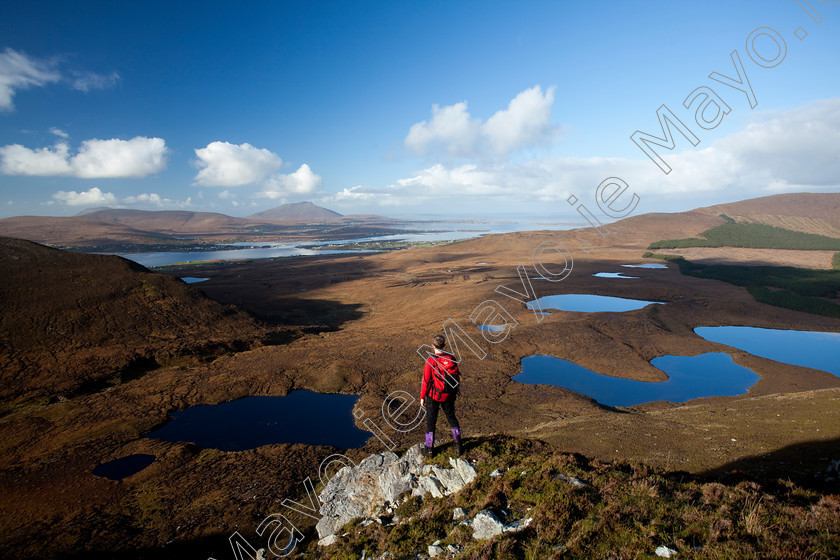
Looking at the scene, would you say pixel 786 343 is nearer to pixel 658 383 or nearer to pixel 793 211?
pixel 658 383

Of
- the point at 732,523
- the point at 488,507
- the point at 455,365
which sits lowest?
the point at 488,507

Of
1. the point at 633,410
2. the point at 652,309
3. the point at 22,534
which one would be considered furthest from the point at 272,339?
the point at 652,309

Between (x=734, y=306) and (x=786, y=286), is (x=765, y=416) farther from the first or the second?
(x=786, y=286)

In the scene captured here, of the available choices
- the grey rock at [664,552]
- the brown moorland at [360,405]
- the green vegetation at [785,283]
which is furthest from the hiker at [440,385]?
the green vegetation at [785,283]

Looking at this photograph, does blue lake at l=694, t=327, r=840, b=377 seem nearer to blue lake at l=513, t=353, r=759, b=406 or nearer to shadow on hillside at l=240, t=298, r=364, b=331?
blue lake at l=513, t=353, r=759, b=406

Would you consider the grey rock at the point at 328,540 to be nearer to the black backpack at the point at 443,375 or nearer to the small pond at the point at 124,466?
the black backpack at the point at 443,375

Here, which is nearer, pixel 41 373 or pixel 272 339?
pixel 41 373
